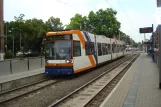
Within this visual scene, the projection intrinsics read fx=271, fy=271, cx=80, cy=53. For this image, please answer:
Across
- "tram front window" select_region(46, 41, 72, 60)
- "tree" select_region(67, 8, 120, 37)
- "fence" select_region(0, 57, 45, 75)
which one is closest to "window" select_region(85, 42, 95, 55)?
"tram front window" select_region(46, 41, 72, 60)

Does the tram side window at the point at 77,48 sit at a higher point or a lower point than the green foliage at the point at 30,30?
lower

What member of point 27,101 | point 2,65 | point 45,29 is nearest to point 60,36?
point 2,65

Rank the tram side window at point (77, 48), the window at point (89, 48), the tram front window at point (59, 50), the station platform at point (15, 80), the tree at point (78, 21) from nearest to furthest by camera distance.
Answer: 1. the station platform at point (15, 80)
2. the tram front window at point (59, 50)
3. the tram side window at point (77, 48)
4. the window at point (89, 48)
5. the tree at point (78, 21)

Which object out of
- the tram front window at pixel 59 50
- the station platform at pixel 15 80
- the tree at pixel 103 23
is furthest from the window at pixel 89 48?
the tree at pixel 103 23

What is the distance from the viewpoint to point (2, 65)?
54.7ft

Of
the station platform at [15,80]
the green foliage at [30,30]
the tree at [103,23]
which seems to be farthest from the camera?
the tree at [103,23]

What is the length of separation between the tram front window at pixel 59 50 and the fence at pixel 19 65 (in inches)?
91.4

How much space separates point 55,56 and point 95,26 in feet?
194

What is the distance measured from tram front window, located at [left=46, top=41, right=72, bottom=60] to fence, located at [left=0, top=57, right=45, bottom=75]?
2.32 metres

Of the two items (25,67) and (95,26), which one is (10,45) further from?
(25,67)

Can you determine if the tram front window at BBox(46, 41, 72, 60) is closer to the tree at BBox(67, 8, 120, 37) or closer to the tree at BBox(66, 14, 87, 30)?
the tree at BBox(67, 8, 120, 37)

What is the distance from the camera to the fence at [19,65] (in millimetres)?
17047

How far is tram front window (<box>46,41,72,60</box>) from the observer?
17.3 metres

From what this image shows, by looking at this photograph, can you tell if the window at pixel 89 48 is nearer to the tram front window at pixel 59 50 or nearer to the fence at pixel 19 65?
the tram front window at pixel 59 50
